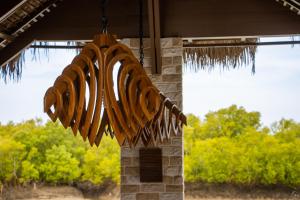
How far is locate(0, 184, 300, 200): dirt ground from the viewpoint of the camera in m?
9.60

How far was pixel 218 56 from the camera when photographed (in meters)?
4.10

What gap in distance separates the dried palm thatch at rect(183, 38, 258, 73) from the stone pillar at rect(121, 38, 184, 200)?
582 mm

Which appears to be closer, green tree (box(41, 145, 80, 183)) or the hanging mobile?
the hanging mobile

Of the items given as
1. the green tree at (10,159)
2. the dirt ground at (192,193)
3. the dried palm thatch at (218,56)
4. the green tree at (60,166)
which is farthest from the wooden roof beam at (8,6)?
the green tree at (10,159)

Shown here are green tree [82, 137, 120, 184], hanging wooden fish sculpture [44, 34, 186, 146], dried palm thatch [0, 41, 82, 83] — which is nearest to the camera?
hanging wooden fish sculpture [44, 34, 186, 146]

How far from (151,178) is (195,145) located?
6343 millimetres

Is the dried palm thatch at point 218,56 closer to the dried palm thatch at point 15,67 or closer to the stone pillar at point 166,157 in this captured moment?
the stone pillar at point 166,157

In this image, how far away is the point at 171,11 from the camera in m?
3.55

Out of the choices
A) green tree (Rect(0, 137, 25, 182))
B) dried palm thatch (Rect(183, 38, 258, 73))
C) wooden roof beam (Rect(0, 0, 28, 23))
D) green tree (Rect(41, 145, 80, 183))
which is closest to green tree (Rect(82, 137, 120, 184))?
green tree (Rect(41, 145, 80, 183))

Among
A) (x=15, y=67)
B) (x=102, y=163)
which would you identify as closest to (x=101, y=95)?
(x=15, y=67)

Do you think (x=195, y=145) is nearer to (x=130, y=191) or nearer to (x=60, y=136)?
(x=60, y=136)

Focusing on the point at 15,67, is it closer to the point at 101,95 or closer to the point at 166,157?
the point at 166,157

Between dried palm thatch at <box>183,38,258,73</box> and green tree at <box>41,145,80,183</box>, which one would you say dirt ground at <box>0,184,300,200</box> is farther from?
dried palm thatch at <box>183,38,258,73</box>

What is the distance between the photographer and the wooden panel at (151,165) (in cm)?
326
